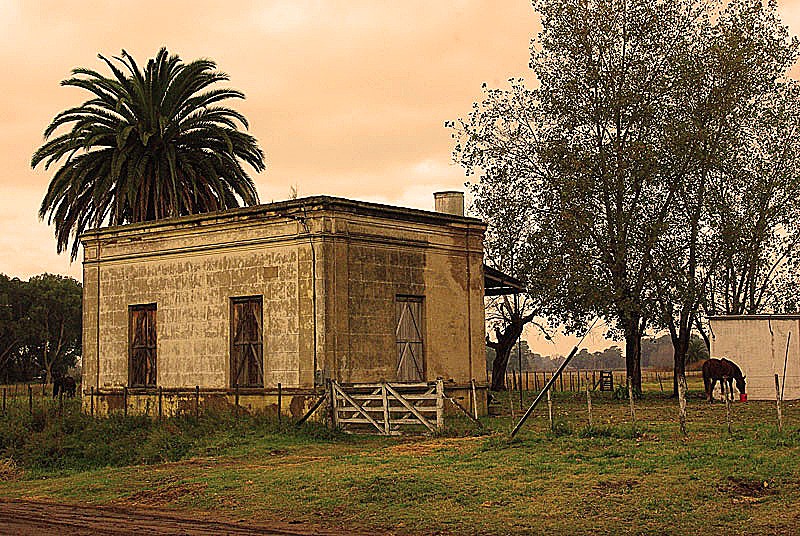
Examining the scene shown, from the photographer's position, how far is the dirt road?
1566 centimetres

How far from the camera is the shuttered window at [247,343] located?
30.3 m

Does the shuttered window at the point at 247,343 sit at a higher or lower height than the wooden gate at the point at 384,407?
higher

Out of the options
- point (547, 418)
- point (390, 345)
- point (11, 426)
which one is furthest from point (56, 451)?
point (547, 418)

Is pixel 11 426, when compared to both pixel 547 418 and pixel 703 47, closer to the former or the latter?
pixel 547 418

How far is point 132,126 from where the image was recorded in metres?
41.8

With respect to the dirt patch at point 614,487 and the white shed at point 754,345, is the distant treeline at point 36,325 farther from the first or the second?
the dirt patch at point 614,487

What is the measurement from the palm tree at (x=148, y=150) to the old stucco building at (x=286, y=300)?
7105 millimetres

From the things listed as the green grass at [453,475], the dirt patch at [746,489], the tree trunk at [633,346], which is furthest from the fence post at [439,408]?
the tree trunk at [633,346]

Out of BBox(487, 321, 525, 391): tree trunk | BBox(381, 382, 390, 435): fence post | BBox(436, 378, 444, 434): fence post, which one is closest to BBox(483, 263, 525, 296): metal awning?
BBox(381, 382, 390, 435): fence post

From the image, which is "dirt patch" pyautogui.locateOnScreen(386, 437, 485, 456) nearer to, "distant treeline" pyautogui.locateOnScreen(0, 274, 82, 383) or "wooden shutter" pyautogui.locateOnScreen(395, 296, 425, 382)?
"wooden shutter" pyautogui.locateOnScreen(395, 296, 425, 382)

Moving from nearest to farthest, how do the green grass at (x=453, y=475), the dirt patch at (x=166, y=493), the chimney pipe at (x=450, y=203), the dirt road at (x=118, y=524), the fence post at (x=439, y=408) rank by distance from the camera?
the dirt road at (x=118, y=524) < the green grass at (x=453, y=475) < the dirt patch at (x=166, y=493) < the fence post at (x=439, y=408) < the chimney pipe at (x=450, y=203)

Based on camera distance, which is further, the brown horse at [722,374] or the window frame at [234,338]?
the brown horse at [722,374]

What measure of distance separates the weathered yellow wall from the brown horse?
365 inches

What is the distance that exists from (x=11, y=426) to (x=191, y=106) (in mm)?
16184
